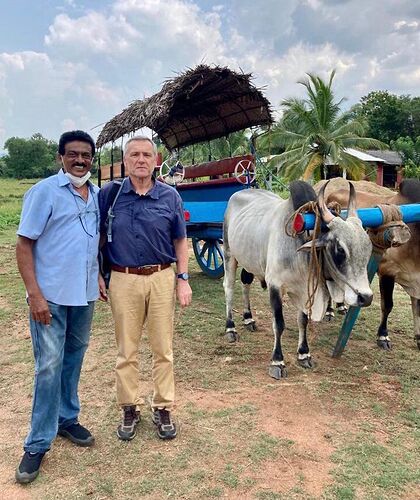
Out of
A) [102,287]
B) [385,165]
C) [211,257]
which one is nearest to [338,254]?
[102,287]

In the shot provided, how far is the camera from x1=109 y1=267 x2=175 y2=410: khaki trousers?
116 inches

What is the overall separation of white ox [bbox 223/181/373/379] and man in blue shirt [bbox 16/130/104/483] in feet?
5.26

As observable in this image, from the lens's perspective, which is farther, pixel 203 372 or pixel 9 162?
pixel 9 162

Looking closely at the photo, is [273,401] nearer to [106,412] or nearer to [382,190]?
[106,412]

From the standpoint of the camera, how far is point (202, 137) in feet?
28.3

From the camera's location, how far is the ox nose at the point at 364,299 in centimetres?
326

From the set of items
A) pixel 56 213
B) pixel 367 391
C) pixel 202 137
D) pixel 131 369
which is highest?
pixel 202 137

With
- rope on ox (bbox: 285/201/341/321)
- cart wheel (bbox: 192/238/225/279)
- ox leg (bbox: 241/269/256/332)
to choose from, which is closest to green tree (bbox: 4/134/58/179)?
cart wheel (bbox: 192/238/225/279)

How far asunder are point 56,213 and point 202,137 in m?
6.29

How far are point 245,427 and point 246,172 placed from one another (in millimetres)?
3684

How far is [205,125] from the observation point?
837 cm

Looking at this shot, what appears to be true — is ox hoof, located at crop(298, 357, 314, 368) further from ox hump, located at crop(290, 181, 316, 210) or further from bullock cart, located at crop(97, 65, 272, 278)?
bullock cart, located at crop(97, 65, 272, 278)

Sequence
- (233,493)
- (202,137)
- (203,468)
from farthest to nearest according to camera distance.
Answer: (202,137), (203,468), (233,493)

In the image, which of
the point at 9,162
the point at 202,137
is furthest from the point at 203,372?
the point at 9,162
